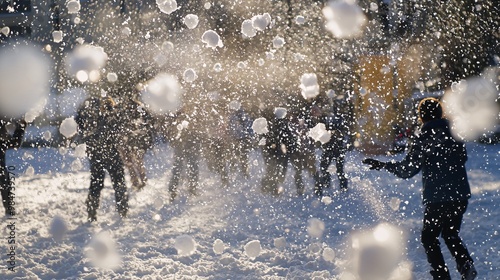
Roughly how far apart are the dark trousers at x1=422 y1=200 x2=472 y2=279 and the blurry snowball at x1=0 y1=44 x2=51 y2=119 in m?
22.2

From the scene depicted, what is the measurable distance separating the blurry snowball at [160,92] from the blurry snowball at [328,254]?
8194mm

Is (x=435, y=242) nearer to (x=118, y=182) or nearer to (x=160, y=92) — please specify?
(x=118, y=182)

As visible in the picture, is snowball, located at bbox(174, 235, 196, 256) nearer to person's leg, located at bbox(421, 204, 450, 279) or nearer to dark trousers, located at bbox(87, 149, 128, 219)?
dark trousers, located at bbox(87, 149, 128, 219)

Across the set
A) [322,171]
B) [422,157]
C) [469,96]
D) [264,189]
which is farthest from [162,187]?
[469,96]

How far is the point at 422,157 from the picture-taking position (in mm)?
4613

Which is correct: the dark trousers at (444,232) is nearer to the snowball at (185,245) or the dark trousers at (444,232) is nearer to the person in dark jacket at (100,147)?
the snowball at (185,245)

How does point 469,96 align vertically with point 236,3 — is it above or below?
below

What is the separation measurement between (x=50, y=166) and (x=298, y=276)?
38.1 ft

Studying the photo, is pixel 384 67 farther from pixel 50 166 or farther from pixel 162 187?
pixel 50 166

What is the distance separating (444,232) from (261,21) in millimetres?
22040

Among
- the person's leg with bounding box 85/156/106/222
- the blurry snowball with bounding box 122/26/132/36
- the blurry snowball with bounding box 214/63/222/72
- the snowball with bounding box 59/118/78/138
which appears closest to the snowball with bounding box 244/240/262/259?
the person's leg with bounding box 85/156/106/222

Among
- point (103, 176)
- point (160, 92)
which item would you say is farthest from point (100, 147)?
point (160, 92)

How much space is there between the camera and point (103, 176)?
8164 mm

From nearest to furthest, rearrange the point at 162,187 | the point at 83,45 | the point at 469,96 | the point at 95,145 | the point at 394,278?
the point at 394,278 < the point at 95,145 < the point at 162,187 < the point at 469,96 < the point at 83,45
